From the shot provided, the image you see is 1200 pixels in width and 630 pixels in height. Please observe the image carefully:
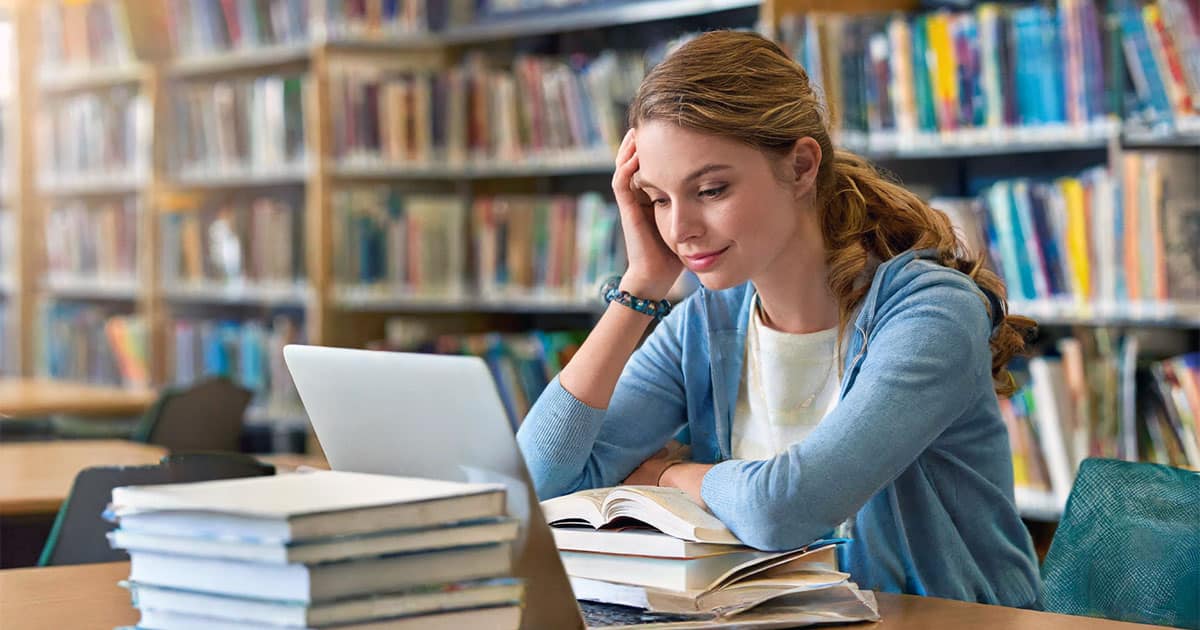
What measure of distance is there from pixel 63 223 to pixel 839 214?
5.31m

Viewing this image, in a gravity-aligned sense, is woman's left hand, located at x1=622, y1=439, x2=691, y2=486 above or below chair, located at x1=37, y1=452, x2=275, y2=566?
above

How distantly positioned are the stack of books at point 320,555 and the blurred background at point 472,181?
1.19 meters

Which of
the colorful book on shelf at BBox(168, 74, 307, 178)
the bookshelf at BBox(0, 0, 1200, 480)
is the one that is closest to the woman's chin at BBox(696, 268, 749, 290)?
the bookshelf at BBox(0, 0, 1200, 480)

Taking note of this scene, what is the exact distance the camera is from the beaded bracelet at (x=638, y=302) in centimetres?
178

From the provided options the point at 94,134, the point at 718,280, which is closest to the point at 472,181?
the point at 94,134

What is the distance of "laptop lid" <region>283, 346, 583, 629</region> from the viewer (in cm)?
110

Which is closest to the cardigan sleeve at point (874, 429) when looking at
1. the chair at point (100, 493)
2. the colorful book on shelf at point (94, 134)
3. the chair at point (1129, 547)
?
the chair at point (1129, 547)

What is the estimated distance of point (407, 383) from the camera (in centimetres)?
114

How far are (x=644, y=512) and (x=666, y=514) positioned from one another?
28mm

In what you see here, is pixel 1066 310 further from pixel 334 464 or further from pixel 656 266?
pixel 334 464

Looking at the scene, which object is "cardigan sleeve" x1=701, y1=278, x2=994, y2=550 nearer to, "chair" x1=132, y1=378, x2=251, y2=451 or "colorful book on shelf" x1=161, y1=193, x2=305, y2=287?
"chair" x1=132, y1=378, x2=251, y2=451

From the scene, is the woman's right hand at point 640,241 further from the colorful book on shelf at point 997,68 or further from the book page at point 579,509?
the colorful book on shelf at point 997,68

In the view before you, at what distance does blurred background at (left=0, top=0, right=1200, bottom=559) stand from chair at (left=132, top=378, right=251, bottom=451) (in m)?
0.02

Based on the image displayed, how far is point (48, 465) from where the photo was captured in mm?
3049
